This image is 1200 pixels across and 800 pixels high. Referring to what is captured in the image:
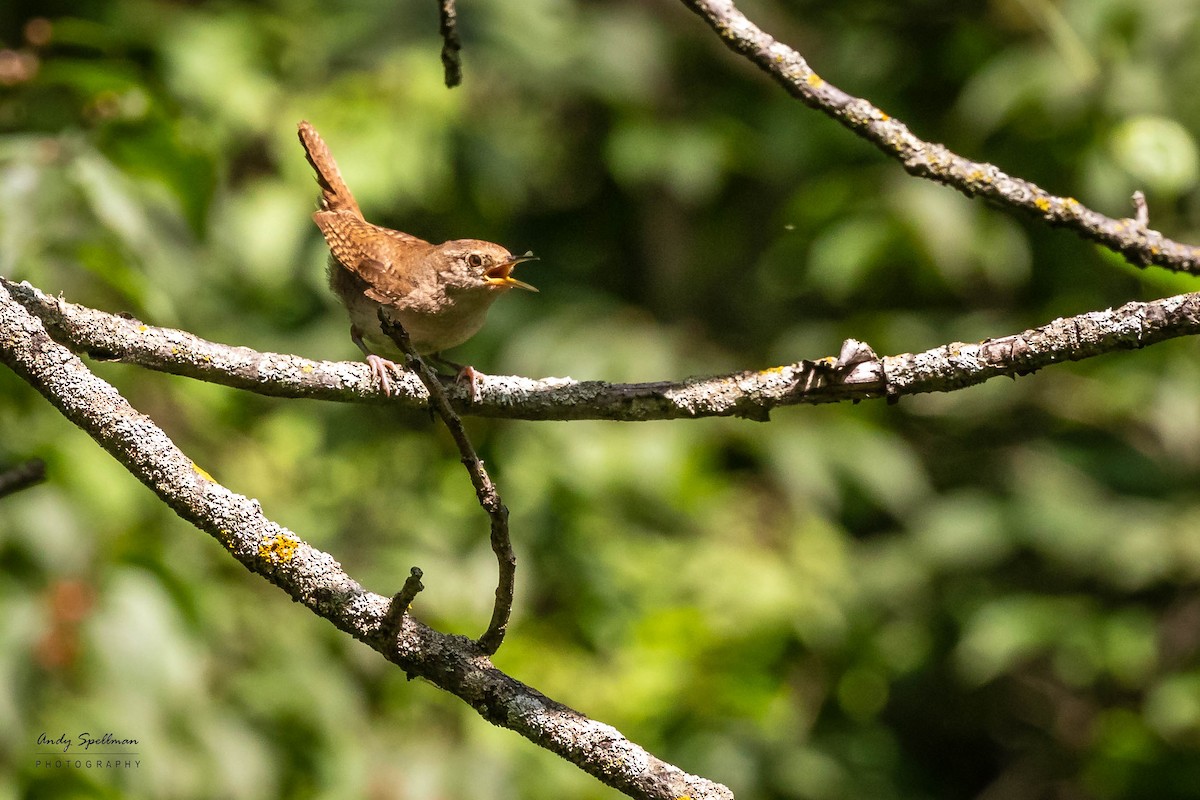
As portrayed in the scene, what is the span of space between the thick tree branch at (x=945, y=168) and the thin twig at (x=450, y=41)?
1.67ft

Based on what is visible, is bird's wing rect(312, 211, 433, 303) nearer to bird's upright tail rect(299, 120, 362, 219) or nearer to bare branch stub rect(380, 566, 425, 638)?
bird's upright tail rect(299, 120, 362, 219)

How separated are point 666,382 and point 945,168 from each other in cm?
83

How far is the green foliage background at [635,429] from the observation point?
3543 mm

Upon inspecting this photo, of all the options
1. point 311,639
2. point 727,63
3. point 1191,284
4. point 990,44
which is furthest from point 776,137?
point 1191,284

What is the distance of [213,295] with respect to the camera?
5203 millimetres

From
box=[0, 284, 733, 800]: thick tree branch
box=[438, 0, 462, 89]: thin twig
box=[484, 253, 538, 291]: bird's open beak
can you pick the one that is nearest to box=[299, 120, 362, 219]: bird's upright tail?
box=[484, 253, 538, 291]: bird's open beak

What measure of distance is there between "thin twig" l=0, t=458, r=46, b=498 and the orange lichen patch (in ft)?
2.30

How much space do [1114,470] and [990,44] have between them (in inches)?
77.8

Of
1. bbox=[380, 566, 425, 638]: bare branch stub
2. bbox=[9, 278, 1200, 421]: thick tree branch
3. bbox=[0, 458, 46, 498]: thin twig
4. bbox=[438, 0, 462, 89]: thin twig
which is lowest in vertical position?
bbox=[380, 566, 425, 638]: bare branch stub

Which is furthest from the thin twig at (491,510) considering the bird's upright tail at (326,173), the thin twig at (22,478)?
the bird's upright tail at (326,173)

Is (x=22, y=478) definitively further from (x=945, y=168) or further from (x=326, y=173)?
(x=326, y=173)

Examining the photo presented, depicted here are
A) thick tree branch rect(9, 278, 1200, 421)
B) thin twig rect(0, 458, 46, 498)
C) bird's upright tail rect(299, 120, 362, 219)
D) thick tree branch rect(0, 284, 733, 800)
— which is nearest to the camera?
thick tree branch rect(0, 284, 733, 800)

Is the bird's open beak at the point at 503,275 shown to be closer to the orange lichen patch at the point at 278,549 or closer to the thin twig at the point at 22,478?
the thin twig at the point at 22,478

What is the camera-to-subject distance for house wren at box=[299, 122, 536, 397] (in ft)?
13.2
